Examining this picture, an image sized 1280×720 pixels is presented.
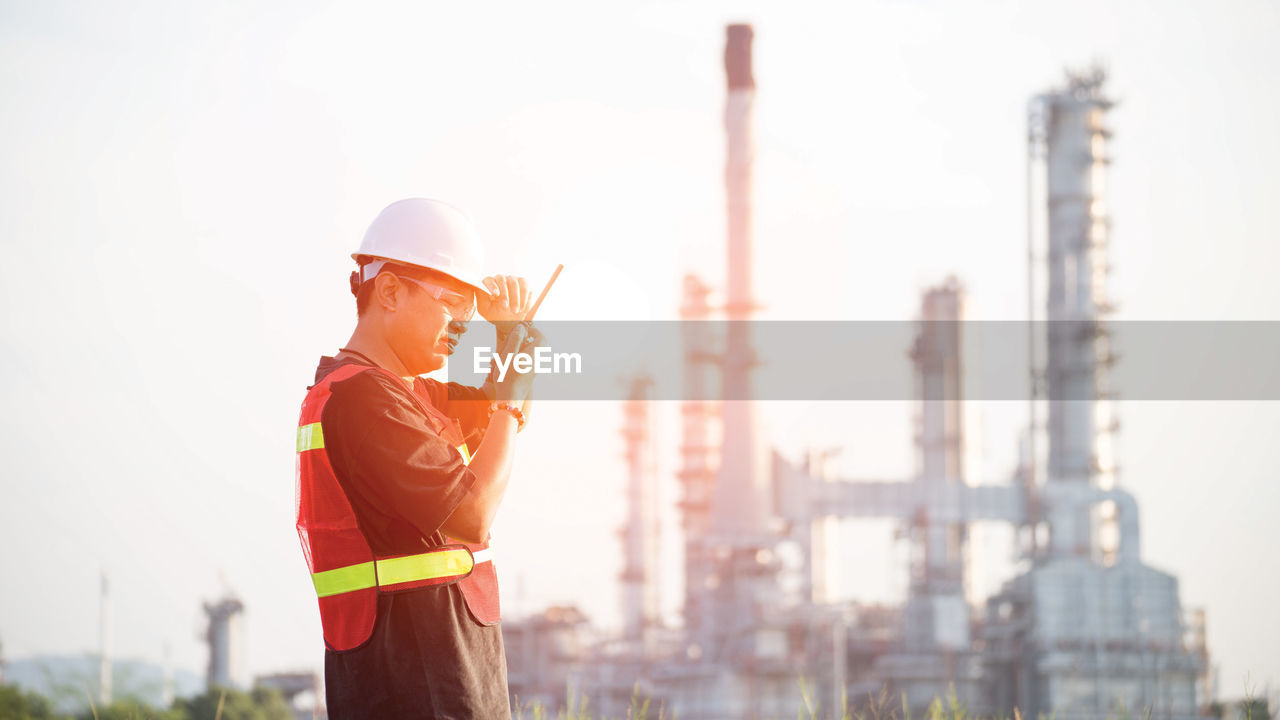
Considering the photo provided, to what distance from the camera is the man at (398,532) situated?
236cm

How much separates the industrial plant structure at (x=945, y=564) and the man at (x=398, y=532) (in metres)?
31.6

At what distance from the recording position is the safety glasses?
2654mm

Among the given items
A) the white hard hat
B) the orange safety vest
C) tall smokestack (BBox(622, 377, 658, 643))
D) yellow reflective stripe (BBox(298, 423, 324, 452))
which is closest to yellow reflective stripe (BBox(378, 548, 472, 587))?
the orange safety vest

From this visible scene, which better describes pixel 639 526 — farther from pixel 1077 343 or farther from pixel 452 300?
pixel 452 300

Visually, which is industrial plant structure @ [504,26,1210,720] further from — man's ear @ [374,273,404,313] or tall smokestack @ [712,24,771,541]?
man's ear @ [374,273,404,313]

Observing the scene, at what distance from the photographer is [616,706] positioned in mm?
37719

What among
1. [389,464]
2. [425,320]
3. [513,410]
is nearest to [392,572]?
[389,464]

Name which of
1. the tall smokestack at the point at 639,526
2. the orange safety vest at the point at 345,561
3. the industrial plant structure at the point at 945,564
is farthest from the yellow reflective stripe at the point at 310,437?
the tall smokestack at the point at 639,526

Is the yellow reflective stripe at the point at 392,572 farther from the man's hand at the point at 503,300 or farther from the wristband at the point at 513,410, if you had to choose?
the man's hand at the point at 503,300

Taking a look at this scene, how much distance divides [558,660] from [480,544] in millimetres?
35674

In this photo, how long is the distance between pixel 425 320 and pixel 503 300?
152 millimetres

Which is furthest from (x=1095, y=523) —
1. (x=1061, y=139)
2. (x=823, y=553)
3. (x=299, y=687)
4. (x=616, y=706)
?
(x=299, y=687)

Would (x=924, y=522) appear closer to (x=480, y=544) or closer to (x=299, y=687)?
(x=299, y=687)

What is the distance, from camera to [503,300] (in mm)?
2693
